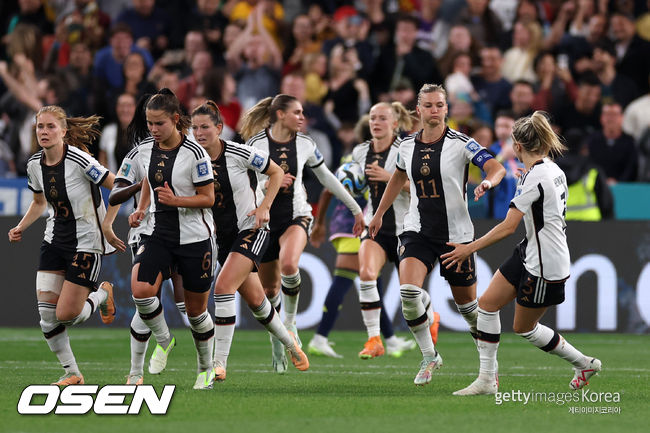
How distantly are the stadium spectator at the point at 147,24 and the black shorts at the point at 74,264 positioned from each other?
427 inches

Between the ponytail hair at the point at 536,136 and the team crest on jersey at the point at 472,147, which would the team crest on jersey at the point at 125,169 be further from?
the ponytail hair at the point at 536,136

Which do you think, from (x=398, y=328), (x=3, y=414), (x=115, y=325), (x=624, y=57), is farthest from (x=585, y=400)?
(x=624, y=57)

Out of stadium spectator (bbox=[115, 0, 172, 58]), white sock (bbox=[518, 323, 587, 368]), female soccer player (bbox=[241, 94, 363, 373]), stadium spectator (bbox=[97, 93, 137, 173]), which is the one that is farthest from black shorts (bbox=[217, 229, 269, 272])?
stadium spectator (bbox=[115, 0, 172, 58])

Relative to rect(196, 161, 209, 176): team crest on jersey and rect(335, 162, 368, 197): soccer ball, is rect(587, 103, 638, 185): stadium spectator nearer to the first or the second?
rect(335, 162, 368, 197): soccer ball

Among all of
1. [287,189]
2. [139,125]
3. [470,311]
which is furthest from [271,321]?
[139,125]

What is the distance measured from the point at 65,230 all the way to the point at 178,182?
3.90ft

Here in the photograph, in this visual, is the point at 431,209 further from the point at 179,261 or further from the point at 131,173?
the point at 131,173

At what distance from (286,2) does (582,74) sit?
551 centimetres

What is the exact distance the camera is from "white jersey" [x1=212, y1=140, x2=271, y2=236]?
953cm

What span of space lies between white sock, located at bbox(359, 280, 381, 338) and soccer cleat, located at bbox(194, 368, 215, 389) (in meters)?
2.91

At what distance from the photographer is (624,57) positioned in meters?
18.4

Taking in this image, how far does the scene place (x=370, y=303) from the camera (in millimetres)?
11773

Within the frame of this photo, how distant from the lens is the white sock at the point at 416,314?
366 inches

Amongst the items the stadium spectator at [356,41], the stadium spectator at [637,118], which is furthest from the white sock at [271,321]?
the stadium spectator at [637,118]
